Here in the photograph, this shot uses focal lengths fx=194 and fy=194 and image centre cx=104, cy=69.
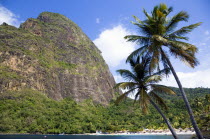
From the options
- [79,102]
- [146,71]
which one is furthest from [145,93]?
[79,102]

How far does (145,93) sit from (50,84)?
15032 cm

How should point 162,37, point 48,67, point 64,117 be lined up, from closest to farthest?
point 162,37, point 64,117, point 48,67

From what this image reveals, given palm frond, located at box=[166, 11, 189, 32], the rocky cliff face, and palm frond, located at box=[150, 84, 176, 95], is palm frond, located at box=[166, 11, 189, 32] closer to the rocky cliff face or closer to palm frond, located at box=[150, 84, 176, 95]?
palm frond, located at box=[150, 84, 176, 95]

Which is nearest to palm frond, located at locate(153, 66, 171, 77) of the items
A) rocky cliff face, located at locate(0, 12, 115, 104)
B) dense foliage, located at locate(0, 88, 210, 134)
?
dense foliage, located at locate(0, 88, 210, 134)

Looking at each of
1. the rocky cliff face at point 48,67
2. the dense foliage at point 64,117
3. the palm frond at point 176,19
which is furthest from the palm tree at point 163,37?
the rocky cliff face at point 48,67

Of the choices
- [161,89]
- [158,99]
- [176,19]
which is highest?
[176,19]

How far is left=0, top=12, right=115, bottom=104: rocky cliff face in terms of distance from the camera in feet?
476

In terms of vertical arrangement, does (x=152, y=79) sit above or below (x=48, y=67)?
below

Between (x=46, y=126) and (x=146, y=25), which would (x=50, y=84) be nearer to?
(x=46, y=126)

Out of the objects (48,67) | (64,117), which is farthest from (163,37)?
(48,67)

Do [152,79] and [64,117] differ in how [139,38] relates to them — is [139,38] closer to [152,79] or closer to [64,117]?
[152,79]

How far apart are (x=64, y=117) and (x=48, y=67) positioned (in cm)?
4950

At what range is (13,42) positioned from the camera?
6319 inches

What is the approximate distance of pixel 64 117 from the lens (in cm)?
13875
